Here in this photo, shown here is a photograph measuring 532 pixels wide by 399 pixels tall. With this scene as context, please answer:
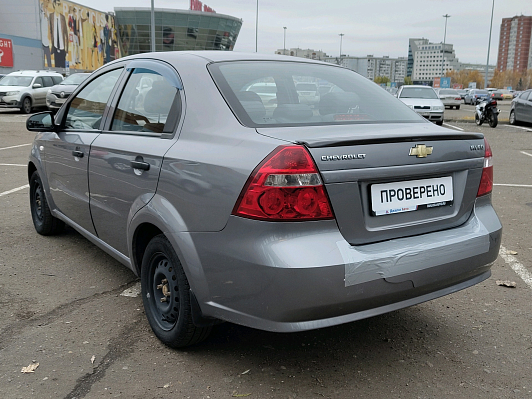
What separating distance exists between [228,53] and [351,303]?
183 centimetres

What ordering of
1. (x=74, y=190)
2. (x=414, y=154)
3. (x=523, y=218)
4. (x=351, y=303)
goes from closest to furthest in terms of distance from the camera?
(x=351, y=303) → (x=414, y=154) → (x=74, y=190) → (x=523, y=218)

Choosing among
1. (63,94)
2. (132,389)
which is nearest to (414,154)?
(132,389)

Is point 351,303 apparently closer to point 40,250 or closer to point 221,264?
point 221,264

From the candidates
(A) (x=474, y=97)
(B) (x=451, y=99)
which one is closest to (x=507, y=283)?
(B) (x=451, y=99)

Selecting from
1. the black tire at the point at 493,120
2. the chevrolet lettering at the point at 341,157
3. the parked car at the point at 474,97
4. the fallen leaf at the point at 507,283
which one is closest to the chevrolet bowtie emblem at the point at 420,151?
the chevrolet lettering at the point at 341,157

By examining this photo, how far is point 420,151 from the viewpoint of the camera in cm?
263

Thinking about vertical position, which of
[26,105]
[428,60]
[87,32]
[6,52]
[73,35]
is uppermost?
[428,60]

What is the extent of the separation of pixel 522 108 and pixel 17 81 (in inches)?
801

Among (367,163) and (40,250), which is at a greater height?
(367,163)

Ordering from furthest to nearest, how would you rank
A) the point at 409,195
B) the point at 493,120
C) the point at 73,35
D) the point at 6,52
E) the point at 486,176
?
the point at 73,35
the point at 6,52
the point at 493,120
the point at 486,176
the point at 409,195

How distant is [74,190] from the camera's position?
4.08 metres

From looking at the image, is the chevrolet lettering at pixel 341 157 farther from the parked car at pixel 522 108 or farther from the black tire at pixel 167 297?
the parked car at pixel 522 108

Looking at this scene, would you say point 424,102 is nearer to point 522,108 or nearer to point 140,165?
point 522,108

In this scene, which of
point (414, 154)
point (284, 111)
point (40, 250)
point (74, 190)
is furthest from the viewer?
point (40, 250)
